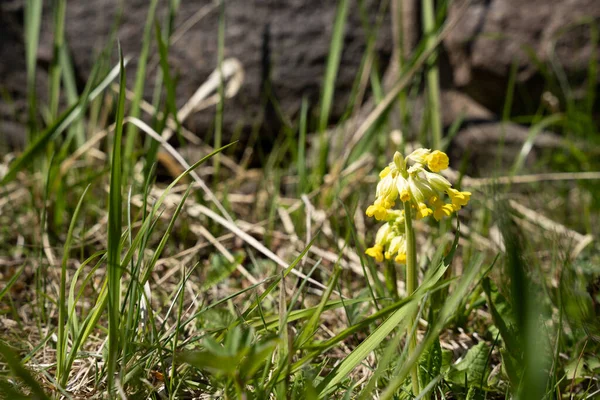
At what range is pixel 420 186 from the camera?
3.76 feet

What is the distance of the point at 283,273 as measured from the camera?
3.62 ft

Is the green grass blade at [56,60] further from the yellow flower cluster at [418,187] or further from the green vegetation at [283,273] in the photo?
the yellow flower cluster at [418,187]

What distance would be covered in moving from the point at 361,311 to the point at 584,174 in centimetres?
133

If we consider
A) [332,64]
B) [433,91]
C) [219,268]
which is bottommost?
[219,268]

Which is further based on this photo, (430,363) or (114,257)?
(430,363)

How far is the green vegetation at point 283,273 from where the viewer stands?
101 cm

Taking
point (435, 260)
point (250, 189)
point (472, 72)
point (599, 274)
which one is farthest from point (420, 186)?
point (472, 72)

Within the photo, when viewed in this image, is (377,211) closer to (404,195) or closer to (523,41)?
(404,195)

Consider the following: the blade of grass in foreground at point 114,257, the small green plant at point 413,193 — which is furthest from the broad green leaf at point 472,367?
the blade of grass in foreground at point 114,257

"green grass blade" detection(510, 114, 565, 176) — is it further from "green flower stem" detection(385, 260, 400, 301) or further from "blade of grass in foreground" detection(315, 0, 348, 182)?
"green flower stem" detection(385, 260, 400, 301)

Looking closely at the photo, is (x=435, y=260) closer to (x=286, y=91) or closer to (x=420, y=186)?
(x=420, y=186)

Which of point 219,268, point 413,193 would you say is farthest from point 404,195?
point 219,268

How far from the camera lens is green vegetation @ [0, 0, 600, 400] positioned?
3.32 ft

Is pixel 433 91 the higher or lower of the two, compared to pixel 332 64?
lower
